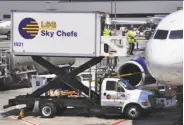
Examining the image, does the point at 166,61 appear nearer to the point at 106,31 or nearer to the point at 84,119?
the point at 106,31

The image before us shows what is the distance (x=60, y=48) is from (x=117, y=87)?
2.99m

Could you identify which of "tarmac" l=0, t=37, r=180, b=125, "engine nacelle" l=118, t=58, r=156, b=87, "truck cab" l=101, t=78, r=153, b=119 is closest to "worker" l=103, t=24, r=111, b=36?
"truck cab" l=101, t=78, r=153, b=119

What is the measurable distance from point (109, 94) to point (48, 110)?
9.30 feet

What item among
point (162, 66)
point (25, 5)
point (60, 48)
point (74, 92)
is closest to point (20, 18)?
point (60, 48)

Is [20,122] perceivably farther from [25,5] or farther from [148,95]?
[25,5]

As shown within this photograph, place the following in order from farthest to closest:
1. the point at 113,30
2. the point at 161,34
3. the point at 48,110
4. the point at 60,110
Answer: the point at 113,30 < the point at 60,110 < the point at 48,110 < the point at 161,34

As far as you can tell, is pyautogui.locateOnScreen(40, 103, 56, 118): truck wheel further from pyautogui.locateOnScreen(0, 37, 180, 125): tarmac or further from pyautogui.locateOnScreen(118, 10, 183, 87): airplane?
pyautogui.locateOnScreen(118, 10, 183, 87): airplane

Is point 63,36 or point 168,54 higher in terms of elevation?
point 63,36

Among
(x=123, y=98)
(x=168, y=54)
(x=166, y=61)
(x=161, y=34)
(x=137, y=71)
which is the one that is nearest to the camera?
(x=166, y=61)

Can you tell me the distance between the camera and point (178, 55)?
12.6m

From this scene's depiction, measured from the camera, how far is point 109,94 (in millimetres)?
18547

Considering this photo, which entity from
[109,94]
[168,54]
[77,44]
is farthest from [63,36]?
[168,54]

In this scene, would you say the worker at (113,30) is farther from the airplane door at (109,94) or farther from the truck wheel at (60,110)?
the truck wheel at (60,110)

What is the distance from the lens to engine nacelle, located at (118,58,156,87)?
20969 millimetres
